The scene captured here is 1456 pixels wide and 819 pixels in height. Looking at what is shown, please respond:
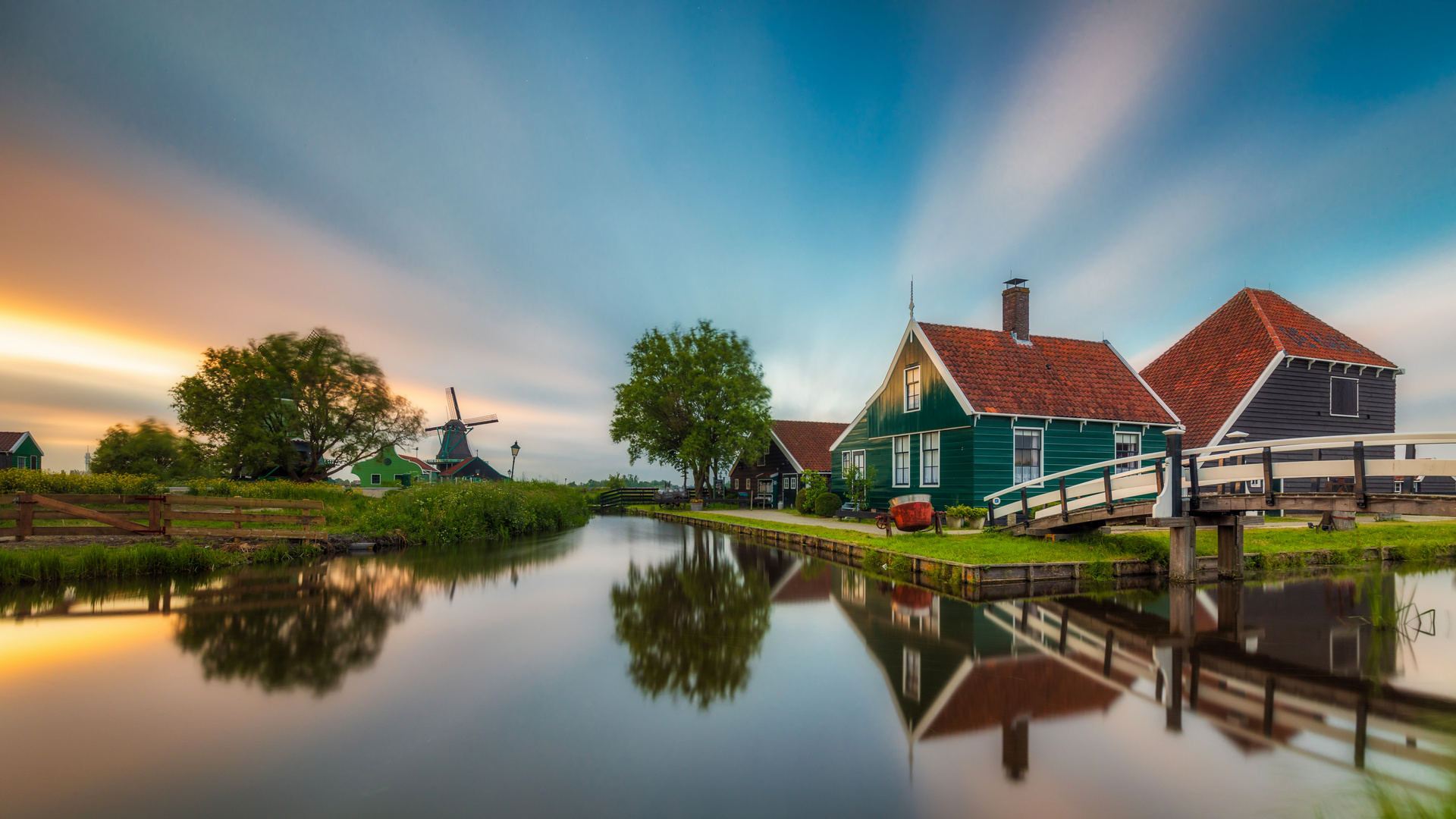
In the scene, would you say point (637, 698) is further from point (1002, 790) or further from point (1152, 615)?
point (1152, 615)

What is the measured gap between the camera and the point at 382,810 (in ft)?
14.4

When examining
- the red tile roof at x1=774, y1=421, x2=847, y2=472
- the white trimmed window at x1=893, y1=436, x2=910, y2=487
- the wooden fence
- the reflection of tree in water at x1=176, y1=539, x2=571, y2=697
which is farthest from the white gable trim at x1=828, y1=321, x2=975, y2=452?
the wooden fence

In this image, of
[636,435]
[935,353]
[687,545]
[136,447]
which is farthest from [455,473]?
[935,353]

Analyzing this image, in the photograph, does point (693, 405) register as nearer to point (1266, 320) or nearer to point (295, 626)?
point (1266, 320)

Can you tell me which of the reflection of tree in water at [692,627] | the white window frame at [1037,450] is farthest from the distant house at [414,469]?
the reflection of tree in water at [692,627]

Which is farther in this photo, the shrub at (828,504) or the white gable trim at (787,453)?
the white gable trim at (787,453)

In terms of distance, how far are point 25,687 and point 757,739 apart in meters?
7.29

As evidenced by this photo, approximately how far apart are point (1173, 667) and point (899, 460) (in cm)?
1591

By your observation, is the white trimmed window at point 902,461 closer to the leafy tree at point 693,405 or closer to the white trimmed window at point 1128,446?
the white trimmed window at point 1128,446

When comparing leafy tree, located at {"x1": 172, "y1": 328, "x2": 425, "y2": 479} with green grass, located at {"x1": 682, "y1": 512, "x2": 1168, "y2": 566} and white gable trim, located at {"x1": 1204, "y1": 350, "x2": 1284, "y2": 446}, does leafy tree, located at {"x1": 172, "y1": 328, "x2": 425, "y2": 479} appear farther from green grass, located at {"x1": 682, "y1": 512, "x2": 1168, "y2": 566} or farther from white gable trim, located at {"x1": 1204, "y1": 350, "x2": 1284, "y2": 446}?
white gable trim, located at {"x1": 1204, "y1": 350, "x2": 1284, "y2": 446}

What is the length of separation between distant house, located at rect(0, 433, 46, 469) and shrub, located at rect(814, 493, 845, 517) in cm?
5121

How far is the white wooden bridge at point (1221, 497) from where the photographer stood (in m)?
9.48

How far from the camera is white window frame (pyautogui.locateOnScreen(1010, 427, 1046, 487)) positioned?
66.2 feet

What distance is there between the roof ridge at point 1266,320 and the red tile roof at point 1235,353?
0.08 feet
